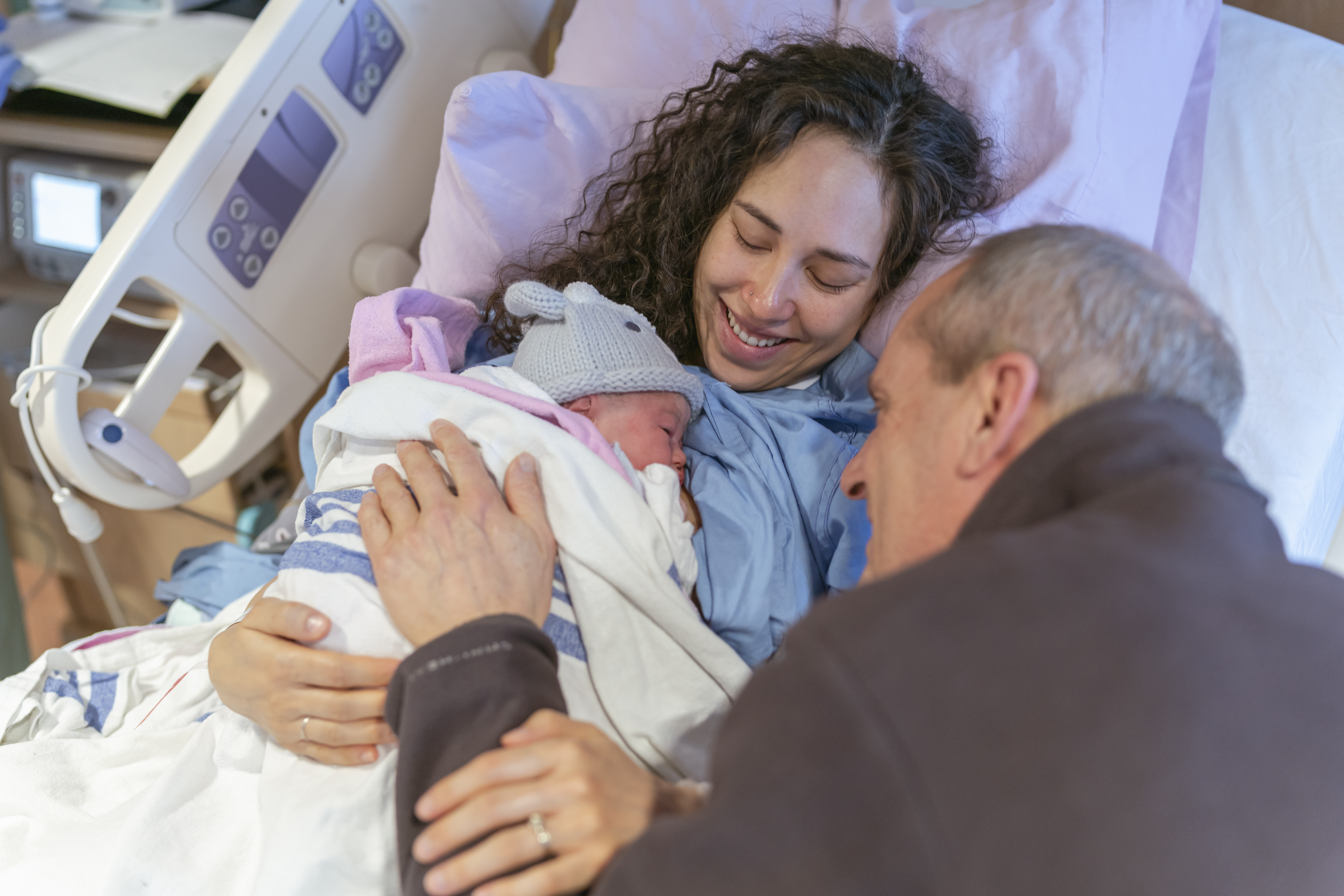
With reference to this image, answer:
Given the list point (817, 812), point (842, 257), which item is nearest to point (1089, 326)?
point (817, 812)

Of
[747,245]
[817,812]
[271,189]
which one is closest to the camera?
[817,812]

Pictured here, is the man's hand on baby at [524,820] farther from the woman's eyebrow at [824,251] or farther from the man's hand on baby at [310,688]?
the woman's eyebrow at [824,251]

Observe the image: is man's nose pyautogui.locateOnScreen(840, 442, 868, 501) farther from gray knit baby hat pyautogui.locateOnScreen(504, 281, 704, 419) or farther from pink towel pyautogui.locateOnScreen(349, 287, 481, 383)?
pink towel pyautogui.locateOnScreen(349, 287, 481, 383)

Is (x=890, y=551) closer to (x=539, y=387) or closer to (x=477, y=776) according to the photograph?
(x=477, y=776)

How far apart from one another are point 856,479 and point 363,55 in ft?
4.16

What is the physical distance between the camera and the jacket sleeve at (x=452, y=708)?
77 centimetres

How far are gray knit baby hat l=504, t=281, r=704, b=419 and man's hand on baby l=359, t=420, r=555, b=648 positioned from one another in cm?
17

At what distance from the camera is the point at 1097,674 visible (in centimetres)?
58

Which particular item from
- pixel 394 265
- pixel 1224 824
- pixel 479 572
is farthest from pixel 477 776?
pixel 394 265

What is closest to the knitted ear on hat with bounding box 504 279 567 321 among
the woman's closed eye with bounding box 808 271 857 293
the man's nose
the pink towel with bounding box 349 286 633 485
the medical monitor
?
the pink towel with bounding box 349 286 633 485

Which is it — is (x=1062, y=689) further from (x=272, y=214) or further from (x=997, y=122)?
(x=272, y=214)

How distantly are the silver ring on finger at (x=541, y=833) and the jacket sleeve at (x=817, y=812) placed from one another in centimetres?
17

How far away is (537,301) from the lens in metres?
1.23

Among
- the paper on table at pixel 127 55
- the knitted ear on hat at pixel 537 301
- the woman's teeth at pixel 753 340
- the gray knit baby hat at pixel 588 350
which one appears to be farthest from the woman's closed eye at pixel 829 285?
the paper on table at pixel 127 55
